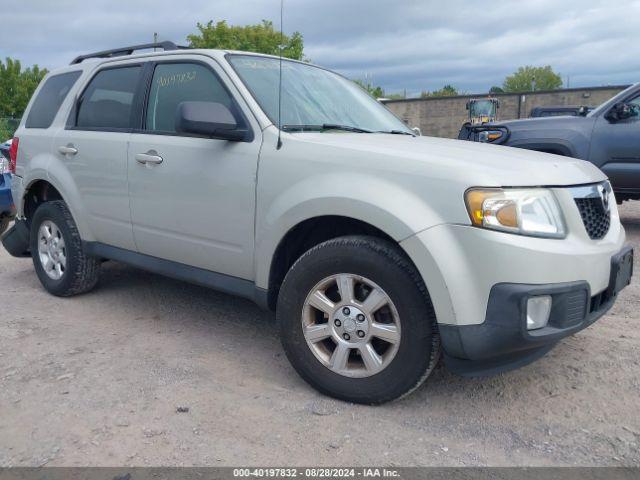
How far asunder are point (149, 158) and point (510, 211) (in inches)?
92.3

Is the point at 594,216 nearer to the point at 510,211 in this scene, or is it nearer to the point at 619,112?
the point at 510,211

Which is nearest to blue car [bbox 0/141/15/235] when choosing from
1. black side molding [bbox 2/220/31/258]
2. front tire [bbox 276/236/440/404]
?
black side molding [bbox 2/220/31/258]

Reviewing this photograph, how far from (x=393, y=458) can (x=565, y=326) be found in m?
0.96

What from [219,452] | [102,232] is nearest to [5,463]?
[219,452]

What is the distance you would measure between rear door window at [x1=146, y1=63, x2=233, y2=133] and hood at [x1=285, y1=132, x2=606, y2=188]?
2.55 ft

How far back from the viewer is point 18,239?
17.7 ft

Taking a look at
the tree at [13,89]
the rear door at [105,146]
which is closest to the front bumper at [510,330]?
the rear door at [105,146]

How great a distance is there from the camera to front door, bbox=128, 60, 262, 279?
3.47 metres

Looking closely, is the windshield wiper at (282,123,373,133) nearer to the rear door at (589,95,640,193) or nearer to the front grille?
the front grille

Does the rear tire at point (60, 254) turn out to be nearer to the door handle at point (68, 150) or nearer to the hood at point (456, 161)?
the door handle at point (68, 150)

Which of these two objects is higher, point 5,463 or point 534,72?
point 534,72

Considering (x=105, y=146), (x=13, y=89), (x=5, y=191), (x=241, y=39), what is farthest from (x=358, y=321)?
(x=13, y=89)

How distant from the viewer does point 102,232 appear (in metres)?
4.51

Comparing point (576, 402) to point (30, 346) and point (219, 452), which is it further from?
point (30, 346)
